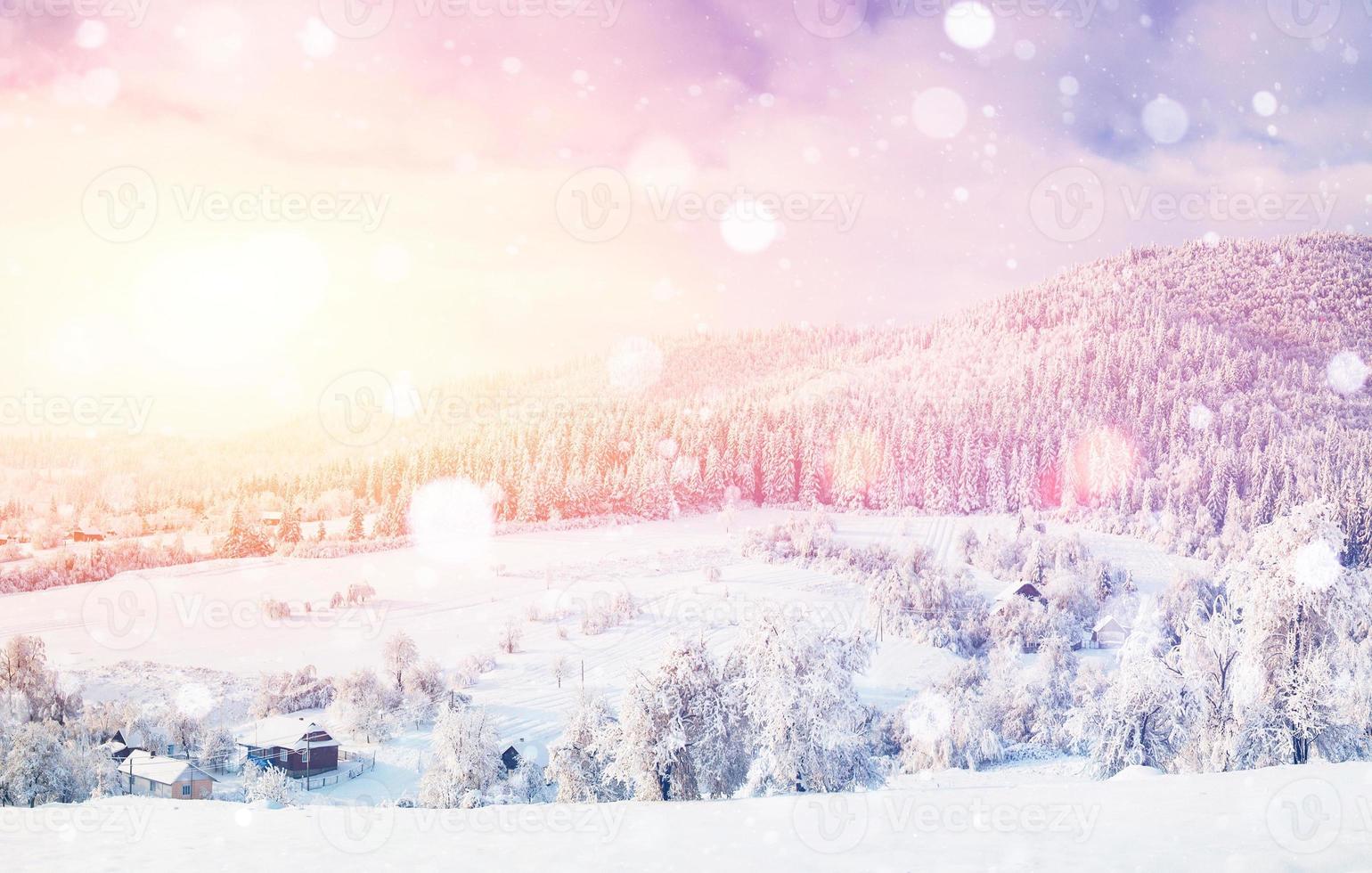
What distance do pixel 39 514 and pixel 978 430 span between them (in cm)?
10572

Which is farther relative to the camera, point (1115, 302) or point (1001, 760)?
point (1115, 302)

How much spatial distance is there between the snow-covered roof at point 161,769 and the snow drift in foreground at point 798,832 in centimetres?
2417

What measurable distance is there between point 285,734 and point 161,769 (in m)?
4.96

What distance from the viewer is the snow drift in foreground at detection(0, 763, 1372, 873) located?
270 inches

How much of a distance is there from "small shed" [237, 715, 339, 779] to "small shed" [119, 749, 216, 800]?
7.83 ft

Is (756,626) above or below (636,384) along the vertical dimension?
below

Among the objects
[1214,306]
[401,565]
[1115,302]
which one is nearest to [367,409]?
[401,565]

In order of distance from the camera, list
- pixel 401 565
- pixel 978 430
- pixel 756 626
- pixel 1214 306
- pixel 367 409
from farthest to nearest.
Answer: pixel 1214 306, pixel 367 409, pixel 978 430, pixel 401 565, pixel 756 626

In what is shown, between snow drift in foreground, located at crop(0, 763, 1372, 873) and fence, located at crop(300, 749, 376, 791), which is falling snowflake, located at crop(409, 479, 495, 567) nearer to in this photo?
fence, located at crop(300, 749, 376, 791)

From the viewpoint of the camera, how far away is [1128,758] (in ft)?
66.1

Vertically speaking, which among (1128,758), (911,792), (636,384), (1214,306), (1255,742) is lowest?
(1128,758)

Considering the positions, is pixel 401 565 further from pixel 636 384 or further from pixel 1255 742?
pixel 636 384

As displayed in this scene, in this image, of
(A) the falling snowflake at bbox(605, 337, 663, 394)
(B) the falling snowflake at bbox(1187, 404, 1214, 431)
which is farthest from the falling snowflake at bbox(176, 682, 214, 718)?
(A) the falling snowflake at bbox(605, 337, 663, 394)

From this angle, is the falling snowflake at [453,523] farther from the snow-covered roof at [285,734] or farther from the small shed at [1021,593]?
the small shed at [1021,593]
